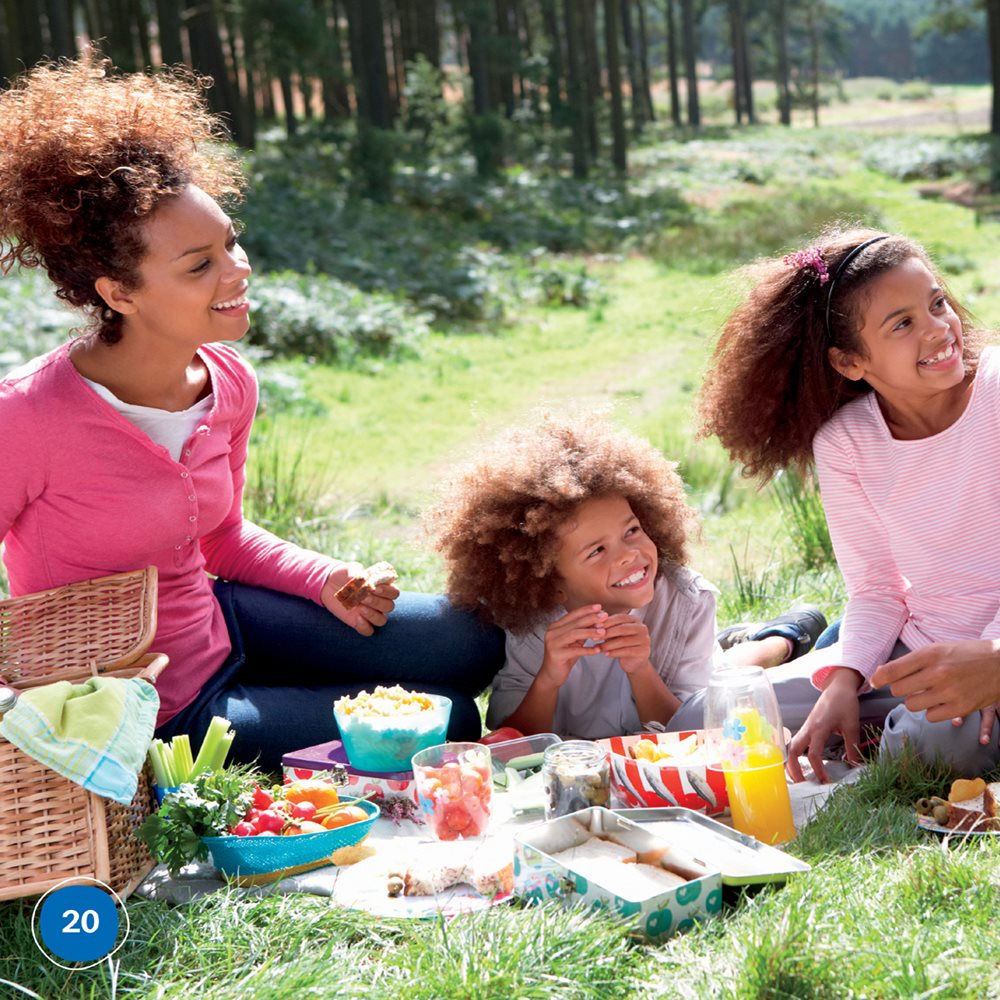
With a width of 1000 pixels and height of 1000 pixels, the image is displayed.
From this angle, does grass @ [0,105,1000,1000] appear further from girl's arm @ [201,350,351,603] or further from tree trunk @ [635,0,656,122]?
tree trunk @ [635,0,656,122]

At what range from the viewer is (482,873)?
8.30 ft

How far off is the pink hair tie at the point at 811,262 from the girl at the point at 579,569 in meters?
0.63

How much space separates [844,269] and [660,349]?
9146 mm

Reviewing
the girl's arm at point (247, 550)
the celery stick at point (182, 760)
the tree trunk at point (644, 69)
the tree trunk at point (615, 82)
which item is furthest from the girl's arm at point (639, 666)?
the tree trunk at point (644, 69)

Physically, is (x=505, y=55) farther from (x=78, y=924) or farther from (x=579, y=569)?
(x=78, y=924)

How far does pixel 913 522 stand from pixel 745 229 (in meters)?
17.1

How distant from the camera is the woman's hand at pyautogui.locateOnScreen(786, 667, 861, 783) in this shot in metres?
3.04

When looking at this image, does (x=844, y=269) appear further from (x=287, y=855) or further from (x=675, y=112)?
(x=675, y=112)

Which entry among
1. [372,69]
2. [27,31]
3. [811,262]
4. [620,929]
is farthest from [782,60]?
[620,929]

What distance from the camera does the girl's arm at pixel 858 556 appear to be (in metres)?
3.21

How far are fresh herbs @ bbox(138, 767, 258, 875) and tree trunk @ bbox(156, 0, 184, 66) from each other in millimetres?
18049

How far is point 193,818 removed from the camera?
2.58 meters

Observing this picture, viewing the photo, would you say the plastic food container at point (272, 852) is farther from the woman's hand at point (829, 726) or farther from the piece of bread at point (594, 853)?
the woman's hand at point (829, 726)

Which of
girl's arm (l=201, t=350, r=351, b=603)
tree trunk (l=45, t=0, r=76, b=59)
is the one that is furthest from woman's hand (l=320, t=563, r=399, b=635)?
tree trunk (l=45, t=0, r=76, b=59)
